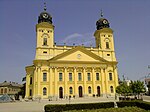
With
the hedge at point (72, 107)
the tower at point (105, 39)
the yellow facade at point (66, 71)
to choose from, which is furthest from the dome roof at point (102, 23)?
the hedge at point (72, 107)

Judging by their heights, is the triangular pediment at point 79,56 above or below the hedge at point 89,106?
above

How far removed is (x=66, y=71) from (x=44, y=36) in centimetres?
1215

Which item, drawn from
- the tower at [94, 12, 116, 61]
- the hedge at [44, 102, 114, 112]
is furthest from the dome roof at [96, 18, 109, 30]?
the hedge at [44, 102, 114, 112]

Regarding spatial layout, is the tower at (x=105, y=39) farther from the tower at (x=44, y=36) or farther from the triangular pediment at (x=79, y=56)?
the tower at (x=44, y=36)

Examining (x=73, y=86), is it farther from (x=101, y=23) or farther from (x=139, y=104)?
(x=139, y=104)

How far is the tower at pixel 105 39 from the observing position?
178ft

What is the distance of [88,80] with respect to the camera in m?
49.8

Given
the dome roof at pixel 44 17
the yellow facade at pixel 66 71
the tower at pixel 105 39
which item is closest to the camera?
the yellow facade at pixel 66 71

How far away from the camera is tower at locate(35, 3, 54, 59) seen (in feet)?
160

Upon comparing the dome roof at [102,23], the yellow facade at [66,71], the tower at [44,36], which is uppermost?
the dome roof at [102,23]

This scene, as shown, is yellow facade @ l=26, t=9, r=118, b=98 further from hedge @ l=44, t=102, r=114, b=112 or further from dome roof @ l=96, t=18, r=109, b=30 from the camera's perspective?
hedge @ l=44, t=102, r=114, b=112

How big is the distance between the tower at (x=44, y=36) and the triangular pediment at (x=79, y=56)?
4698 millimetres

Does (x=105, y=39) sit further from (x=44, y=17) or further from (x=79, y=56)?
(x=44, y=17)

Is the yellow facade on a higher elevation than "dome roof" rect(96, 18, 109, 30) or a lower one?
lower
